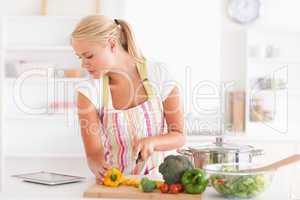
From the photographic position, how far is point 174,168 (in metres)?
2.09

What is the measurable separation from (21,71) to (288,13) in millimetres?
2475

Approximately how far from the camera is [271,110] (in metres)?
5.19

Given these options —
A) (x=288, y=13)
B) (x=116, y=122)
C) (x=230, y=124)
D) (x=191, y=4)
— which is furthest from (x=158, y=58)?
(x=116, y=122)

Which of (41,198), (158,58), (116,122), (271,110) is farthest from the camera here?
(271,110)

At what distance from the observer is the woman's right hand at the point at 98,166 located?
90.2 inches

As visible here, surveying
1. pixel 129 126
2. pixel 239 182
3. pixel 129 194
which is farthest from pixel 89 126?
pixel 239 182

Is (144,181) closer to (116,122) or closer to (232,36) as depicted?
(116,122)

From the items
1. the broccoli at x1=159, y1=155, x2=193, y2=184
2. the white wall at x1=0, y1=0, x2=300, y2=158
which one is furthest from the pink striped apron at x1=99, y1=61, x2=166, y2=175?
the white wall at x1=0, y1=0, x2=300, y2=158

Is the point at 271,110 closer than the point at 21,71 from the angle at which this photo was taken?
No

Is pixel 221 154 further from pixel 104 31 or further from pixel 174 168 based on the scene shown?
pixel 104 31

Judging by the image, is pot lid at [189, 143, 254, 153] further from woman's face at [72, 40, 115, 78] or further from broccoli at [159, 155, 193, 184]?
woman's face at [72, 40, 115, 78]

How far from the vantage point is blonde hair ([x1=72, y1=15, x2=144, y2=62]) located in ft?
7.95

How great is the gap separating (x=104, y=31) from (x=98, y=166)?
0.59 m

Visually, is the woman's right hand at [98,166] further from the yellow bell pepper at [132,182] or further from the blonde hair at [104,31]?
the blonde hair at [104,31]
